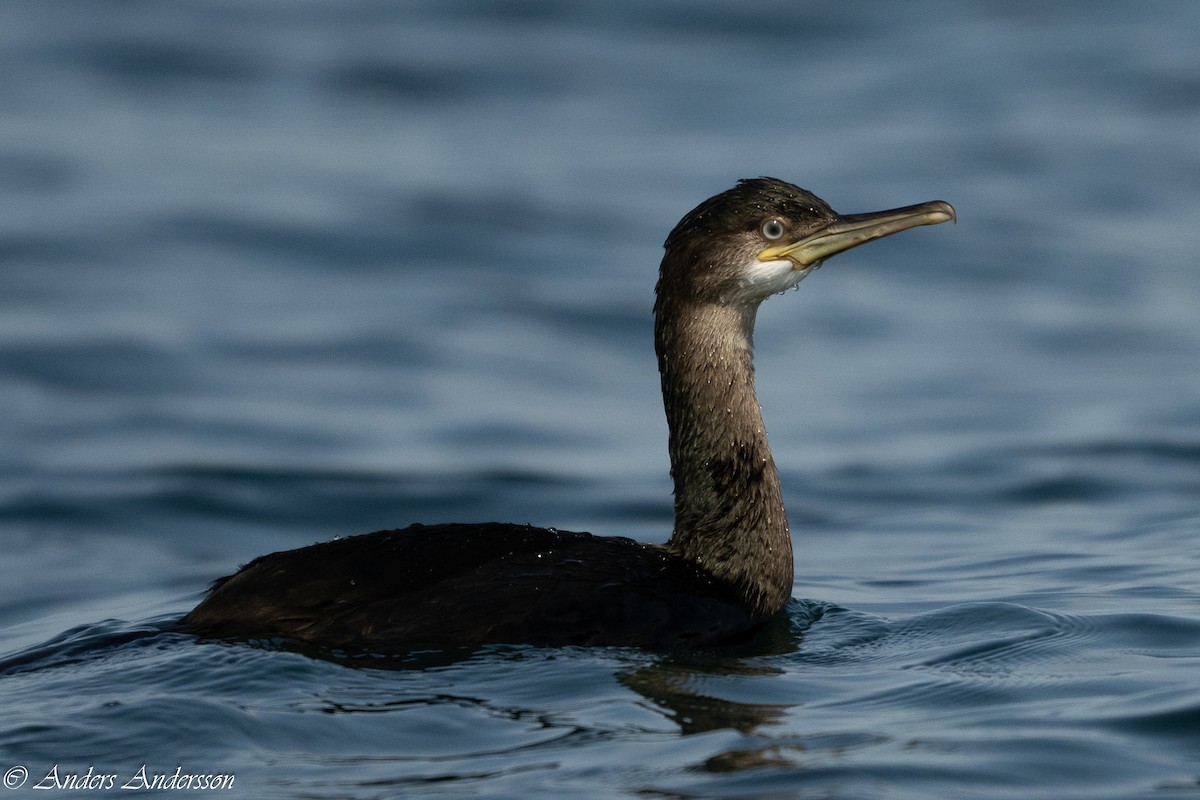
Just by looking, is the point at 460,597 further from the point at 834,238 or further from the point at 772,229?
the point at 834,238

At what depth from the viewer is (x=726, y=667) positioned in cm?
638

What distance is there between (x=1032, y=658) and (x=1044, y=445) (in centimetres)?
558

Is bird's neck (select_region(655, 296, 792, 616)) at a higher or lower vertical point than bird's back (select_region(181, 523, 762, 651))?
higher

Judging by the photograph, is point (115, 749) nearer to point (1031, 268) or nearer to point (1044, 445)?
point (1044, 445)

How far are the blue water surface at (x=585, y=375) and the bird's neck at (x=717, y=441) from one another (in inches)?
16.6

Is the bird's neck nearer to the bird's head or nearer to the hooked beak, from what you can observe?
the bird's head

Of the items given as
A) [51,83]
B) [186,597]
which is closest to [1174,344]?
[186,597]

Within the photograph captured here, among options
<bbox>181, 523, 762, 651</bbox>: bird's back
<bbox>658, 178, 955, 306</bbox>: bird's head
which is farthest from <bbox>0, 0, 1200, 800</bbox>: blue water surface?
<bbox>658, 178, 955, 306</bbox>: bird's head
